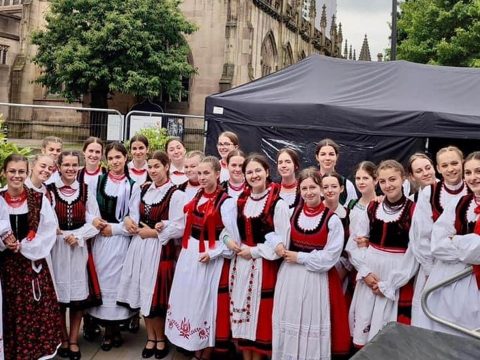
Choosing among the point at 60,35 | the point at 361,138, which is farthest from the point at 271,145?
the point at 60,35

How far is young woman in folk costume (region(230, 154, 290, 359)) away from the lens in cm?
463

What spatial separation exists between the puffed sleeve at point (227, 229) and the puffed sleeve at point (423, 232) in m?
1.48

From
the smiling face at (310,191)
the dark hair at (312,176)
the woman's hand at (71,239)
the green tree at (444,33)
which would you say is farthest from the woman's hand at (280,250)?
the green tree at (444,33)

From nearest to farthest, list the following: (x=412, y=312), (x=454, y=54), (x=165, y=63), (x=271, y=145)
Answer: (x=412, y=312) → (x=271, y=145) → (x=454, y=54) → (x=165, y=63)

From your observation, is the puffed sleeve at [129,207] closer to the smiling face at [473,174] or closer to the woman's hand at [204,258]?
the woman's hand at [204,258]

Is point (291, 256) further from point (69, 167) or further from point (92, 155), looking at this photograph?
point (92, 155)

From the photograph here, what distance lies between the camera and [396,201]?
448cm

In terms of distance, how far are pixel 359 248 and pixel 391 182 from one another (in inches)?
25.0

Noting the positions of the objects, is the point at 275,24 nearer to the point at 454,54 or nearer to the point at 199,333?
the point at 454,54

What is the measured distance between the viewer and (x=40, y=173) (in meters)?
4.93

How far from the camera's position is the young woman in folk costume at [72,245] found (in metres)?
5.06

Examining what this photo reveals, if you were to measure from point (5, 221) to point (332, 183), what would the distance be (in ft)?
8.93

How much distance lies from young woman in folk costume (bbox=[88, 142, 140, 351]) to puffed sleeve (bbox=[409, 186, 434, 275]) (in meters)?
2.64

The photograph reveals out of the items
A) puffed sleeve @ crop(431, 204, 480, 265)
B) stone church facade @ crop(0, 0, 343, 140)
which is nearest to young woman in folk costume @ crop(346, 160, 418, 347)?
puffed sleeve @ crop(431, 204, 480, 265)
